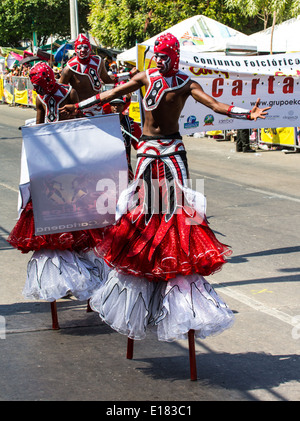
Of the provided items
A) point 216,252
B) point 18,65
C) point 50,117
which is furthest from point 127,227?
point 18,65

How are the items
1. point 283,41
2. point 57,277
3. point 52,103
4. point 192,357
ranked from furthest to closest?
point 283,41 → point 52,103 → point 57,277 → point 192,357

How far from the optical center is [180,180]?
16.5 feet

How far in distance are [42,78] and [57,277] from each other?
176cm

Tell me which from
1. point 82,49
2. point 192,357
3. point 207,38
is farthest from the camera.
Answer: point 207,38

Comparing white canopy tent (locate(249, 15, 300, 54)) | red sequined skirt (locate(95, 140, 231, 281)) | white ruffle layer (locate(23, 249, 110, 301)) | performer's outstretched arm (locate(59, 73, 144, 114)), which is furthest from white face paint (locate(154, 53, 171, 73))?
A: white canopy tent (locate(249, 15, 300, 54))

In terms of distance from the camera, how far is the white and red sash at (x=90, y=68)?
7.81 metres

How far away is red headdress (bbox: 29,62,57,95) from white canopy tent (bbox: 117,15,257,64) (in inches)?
608

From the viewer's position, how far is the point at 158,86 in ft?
16.7

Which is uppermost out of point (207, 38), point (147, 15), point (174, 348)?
point (147, 15)

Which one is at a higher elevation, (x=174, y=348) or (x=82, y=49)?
(x=82, y=49)

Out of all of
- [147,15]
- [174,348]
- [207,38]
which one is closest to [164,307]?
[174,348]

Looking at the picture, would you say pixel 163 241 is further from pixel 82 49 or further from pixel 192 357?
pixel 82 49
